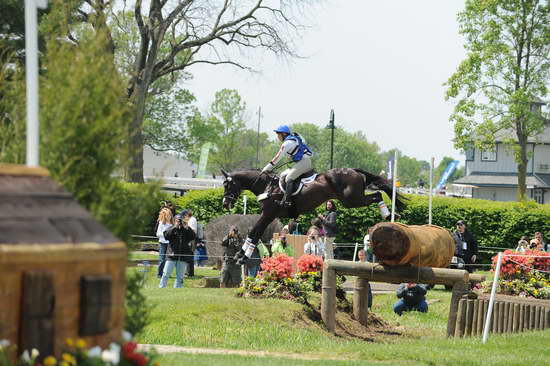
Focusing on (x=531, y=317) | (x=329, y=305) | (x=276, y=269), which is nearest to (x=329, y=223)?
(x=276, y=269)

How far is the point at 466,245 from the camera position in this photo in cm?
2461

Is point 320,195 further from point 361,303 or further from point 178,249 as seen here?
point 178,249

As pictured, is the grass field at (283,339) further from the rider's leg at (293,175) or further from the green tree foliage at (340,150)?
the green tree foliage at (340,150)

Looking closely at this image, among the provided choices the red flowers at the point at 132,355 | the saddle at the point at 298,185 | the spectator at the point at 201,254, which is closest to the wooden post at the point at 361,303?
the saddle at the point at 298,185

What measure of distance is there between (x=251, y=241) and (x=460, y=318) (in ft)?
18.0

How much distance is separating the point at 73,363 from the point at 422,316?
13.9 metres

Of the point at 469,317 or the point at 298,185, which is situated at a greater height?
the point at 298,185

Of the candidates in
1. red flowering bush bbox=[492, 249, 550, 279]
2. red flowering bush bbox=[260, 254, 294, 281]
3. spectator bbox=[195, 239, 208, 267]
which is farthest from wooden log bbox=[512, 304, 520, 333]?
spectator bbox=[195, 239, 208, 267]

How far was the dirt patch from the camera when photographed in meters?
14.8

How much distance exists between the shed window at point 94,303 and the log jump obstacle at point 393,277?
9.29m

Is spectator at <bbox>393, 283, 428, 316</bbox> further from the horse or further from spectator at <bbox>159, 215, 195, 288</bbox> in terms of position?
spectator at <bbox>159, 215, 195, 288</bbox>

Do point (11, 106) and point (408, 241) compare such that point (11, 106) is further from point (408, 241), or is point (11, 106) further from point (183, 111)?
point (183, 111)

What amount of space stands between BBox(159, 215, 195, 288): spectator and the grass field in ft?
10.4

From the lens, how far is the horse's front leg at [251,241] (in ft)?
60.6
